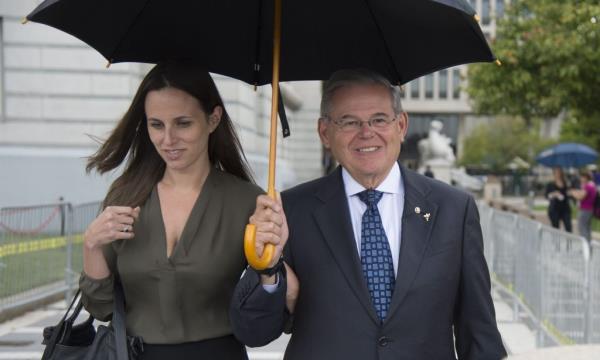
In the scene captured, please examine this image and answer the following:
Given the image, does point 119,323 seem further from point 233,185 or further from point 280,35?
point 280,35

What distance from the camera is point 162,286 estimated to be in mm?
2584

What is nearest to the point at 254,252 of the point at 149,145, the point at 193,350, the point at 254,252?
the point at 254,252

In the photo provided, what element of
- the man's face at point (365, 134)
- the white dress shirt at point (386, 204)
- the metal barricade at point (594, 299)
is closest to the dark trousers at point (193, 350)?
the white dress shirt at point (386, 204)

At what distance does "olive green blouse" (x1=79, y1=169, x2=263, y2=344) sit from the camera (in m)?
2.59

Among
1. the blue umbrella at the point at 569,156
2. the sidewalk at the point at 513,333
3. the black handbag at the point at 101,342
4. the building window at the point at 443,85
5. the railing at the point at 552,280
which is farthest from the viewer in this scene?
the building window at the point at 443,85

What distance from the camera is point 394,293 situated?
245cm

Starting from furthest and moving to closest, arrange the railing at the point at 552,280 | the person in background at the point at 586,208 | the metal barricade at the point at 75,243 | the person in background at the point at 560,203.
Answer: the person in background at the point at 560,203, the person in background at the point at 586,208, the metal barricade at the point at 75,243, the railing at the point at 552,280

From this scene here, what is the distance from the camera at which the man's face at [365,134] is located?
2.54 m

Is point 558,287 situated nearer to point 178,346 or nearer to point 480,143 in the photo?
point 178,346

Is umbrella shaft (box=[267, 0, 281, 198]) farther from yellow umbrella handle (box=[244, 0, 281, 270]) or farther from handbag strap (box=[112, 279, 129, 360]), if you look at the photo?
handbag strap (box=[112, 279, 129, 360])

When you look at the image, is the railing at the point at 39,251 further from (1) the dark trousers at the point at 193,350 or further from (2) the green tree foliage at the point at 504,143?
(2) the green tree foliage at the point at 504,143

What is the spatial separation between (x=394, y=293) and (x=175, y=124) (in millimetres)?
970

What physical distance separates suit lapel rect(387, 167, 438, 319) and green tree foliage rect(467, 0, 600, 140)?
1393 cm

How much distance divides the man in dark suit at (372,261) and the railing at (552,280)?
3177 mm
